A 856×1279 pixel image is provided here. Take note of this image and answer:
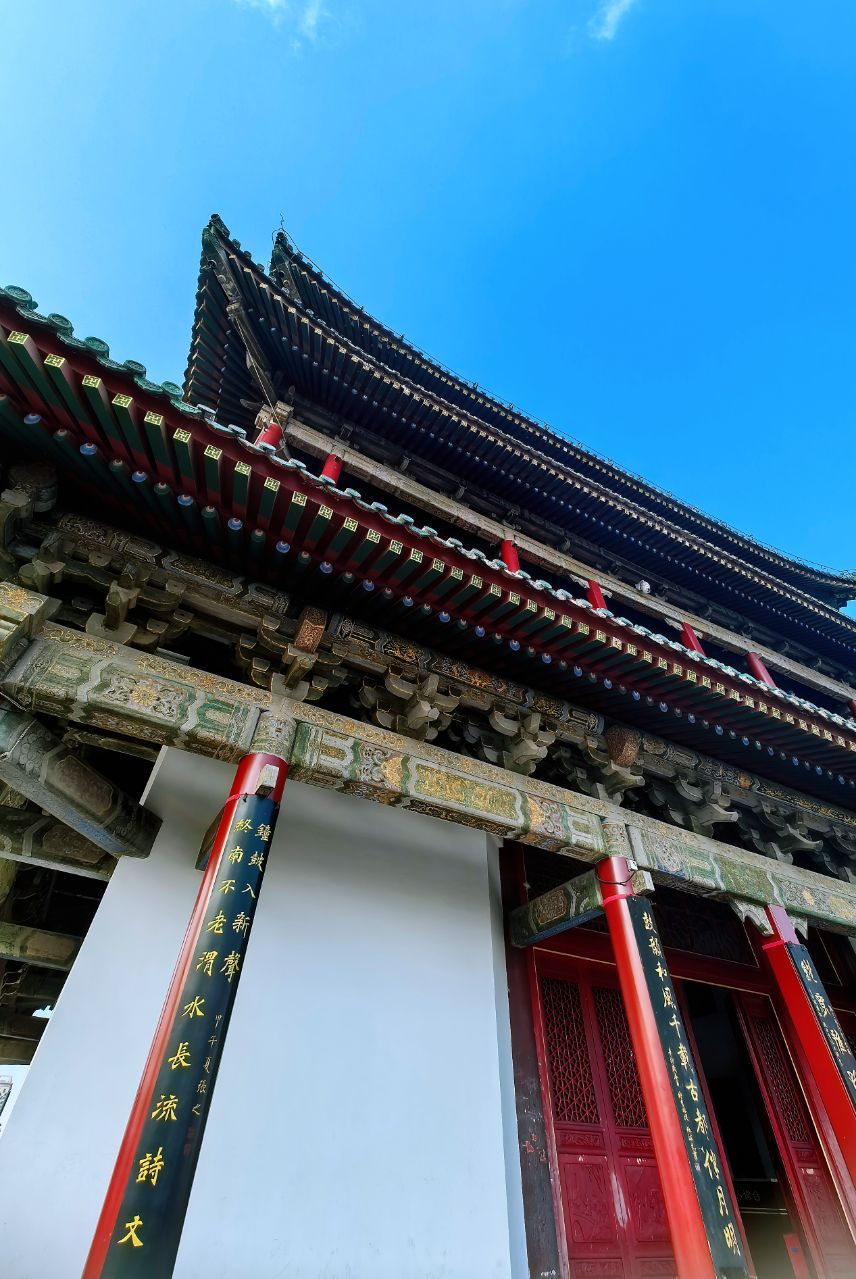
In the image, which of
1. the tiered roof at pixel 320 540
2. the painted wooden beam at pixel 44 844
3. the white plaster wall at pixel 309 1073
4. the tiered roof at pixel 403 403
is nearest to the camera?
the tiered roof at pixel 320 540

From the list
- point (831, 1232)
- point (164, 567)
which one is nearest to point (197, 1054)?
point (164, 567)

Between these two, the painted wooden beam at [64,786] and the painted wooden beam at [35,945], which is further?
the painted wooden beam at [35,945]

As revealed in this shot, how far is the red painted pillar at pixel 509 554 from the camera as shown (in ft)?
24.3

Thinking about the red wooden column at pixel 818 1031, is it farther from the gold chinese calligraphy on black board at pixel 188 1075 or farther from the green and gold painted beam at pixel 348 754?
the gold chinese calligraphy on black board at pixel 188 1075

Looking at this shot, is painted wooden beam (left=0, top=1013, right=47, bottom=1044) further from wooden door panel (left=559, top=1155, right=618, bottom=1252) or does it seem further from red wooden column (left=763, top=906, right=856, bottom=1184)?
red wooden column (left=763, top=906, right=856, bottom=1184)

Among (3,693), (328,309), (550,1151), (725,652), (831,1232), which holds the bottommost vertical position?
(831,1232)

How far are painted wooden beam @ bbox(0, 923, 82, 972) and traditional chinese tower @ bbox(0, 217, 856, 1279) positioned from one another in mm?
27

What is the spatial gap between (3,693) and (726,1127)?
11.1 metres

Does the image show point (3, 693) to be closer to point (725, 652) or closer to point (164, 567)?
point (164, 567)

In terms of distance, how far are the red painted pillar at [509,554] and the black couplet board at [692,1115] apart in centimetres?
427

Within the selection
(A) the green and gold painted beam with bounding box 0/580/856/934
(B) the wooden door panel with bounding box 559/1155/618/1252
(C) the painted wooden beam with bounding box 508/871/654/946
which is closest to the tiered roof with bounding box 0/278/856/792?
(A) the green and gold painted beam with bounding box 0/580/856/934

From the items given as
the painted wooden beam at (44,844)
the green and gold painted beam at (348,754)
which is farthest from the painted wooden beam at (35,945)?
the green and gold painted beam at (348,754)

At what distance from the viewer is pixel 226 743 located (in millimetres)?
3455

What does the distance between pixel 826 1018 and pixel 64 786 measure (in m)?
5.58
